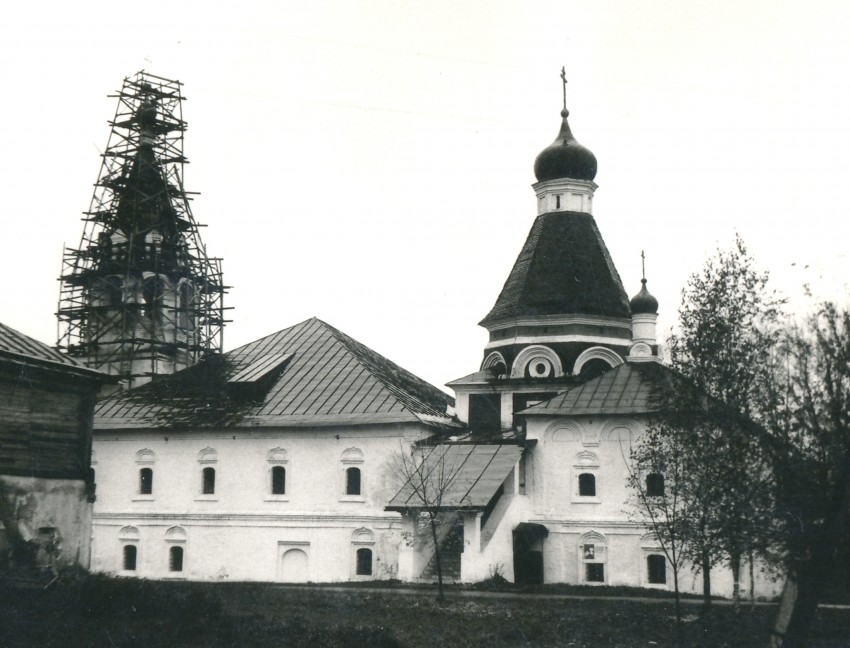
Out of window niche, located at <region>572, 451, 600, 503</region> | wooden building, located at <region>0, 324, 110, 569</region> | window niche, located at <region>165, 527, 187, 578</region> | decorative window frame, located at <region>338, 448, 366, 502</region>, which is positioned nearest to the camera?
wooden building, located at <region>0, 324, 110, 569</region>

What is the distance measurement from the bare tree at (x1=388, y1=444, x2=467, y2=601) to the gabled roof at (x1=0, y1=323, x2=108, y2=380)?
28.7 feet

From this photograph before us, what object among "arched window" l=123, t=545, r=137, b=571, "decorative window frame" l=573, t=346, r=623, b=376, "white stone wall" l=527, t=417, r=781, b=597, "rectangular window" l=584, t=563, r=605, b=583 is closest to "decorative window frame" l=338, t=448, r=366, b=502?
"white stone wall" l=527, t=417, r=781, b=597

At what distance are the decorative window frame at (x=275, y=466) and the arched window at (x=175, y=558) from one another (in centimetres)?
315

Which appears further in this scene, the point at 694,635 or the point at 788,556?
the point at 694,635

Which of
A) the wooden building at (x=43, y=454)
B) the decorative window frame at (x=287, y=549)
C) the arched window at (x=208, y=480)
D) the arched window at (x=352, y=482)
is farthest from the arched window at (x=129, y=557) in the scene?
the wooden building at (x=43, y=454)

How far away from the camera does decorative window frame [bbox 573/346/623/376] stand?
3106cm

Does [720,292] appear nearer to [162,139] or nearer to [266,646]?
[266,646]

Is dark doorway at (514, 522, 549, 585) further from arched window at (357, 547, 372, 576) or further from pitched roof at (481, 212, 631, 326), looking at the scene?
pitched roof at (481, 212, 631, 326)

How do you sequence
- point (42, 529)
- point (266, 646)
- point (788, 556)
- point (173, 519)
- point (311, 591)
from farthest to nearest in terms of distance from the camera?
point (173, 519) < point (311, 591) < point (42, 529) < point (266, 646) < point (788, 556)

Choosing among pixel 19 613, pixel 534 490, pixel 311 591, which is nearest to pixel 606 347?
pixel 534 490

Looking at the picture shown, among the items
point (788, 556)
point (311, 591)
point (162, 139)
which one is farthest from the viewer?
point (162, 139)

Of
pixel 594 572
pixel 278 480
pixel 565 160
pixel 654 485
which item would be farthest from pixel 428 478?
pixel 565 160

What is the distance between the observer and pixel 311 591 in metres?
24.2

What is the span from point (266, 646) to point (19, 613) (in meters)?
3.71
